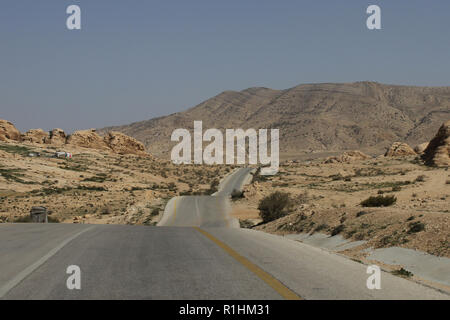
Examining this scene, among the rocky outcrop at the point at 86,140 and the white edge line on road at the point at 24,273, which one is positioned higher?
the rocky outcrop at the point at 86,140

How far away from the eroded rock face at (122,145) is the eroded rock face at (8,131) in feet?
64.9

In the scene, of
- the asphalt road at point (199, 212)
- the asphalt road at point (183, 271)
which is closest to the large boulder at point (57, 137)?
the asphalt road at point (199, 212)

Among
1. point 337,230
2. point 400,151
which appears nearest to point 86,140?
point 400,151

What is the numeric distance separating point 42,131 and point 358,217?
110m

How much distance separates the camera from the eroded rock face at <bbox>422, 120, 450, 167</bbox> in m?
64.0

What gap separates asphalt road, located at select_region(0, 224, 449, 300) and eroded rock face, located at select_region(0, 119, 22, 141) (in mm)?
101573

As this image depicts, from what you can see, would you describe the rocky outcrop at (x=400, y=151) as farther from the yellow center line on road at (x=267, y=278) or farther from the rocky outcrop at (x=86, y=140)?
the yellow center line on road at (x=267, y=278)

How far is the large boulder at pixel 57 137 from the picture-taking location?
10918 centimetres

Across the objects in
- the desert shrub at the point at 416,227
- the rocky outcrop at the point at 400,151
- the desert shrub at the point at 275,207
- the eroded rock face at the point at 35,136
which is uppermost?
the eroded rock face at the point at 35,136

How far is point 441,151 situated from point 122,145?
7371 cm

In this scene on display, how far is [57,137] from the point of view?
110 metres

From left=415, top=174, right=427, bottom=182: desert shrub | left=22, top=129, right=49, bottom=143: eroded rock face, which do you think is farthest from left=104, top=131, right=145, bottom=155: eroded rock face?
left=415, top=174, right=427, bottom=182: desert shrub

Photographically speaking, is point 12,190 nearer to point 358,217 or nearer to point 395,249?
point 358,217
